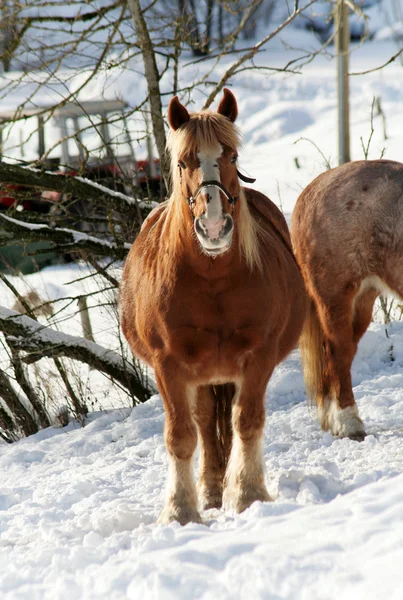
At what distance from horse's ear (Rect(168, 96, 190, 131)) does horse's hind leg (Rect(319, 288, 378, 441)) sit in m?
2.13

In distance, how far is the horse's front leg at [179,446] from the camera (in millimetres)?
3422

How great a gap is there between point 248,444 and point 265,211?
148 cm

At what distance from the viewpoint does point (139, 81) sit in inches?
1339

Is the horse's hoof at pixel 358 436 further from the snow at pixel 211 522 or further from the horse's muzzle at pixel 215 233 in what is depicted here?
the horse's muzzle at pixel 215 233

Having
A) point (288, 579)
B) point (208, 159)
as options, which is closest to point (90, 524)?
point (288, 579)

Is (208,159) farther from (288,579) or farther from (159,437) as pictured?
(159,437)

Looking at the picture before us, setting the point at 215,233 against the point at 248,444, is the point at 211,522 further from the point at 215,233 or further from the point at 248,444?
the point at 215,233

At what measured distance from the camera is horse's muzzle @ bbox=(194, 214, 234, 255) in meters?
2.97

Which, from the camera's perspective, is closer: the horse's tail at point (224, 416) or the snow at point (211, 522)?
the snow at point (211, 522)

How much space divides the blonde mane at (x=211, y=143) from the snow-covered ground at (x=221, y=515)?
118 cm

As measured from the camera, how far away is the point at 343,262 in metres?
4.93

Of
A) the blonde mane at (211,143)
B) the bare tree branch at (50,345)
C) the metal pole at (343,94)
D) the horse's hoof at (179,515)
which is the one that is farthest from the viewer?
the metal pole at (343,94)

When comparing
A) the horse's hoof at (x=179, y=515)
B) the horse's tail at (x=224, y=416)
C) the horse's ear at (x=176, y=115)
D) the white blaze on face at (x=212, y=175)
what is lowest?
the horse's hoof at (x=179, y=515)

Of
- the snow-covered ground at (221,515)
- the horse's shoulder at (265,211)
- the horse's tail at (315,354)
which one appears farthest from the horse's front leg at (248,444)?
the horse's tail at (315,354)
